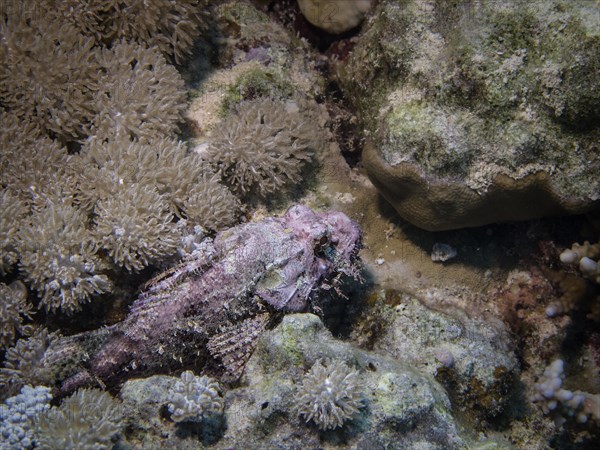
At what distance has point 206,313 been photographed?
3008 millimetres

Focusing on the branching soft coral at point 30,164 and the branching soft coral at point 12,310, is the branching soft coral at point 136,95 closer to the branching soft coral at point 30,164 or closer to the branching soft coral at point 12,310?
the branching soft coral at point 30,164

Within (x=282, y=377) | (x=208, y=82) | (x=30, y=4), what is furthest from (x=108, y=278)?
(x=30, y=4)

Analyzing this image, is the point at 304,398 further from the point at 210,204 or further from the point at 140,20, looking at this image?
the point at 140,20

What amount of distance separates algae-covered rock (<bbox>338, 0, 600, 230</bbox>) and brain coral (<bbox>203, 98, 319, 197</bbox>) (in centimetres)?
80

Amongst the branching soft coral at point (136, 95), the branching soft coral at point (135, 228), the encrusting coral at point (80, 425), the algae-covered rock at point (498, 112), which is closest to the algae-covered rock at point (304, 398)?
the encrusting coral at point (80, 425)

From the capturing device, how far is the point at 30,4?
11.6ft

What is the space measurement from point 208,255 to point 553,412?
3188 mm

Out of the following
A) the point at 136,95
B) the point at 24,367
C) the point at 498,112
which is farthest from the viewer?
the point at 136,95

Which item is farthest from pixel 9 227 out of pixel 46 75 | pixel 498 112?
pixel 498 112

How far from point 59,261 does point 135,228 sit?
568mm

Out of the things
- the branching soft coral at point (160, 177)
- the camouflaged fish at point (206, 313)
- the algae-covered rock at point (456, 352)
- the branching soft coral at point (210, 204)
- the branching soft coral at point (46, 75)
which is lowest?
the algae-covered rock at point (456, 352)

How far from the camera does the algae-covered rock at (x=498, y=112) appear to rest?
317 centimetres

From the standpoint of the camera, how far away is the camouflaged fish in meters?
2.99

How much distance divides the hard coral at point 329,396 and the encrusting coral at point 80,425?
110cm
